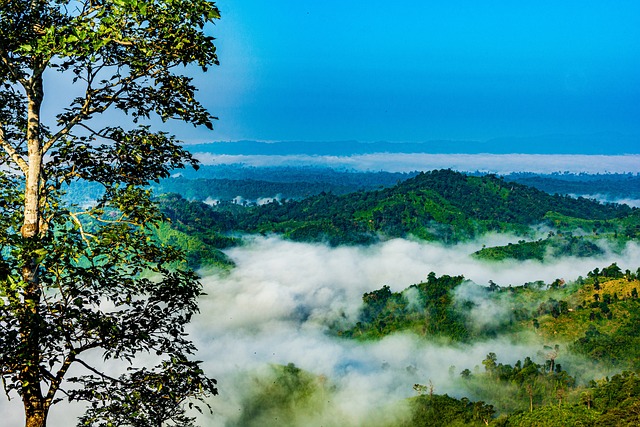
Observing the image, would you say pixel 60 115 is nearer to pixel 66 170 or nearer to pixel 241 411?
pixel 66 170

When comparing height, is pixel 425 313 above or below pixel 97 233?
below

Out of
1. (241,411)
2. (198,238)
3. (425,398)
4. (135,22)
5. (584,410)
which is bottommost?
(241,411)

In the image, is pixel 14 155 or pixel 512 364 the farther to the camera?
pixel 512 364

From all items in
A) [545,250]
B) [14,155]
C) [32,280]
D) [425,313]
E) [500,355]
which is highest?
[14,155]

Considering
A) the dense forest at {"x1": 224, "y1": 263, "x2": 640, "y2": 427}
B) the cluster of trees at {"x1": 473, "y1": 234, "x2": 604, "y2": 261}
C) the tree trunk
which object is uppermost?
the tree trunk

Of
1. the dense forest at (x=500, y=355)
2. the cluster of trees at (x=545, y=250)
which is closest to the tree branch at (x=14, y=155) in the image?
the dense forest at (x=500, y=355)

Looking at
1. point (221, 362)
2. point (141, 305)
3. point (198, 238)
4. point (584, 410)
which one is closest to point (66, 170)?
point (141, 305)

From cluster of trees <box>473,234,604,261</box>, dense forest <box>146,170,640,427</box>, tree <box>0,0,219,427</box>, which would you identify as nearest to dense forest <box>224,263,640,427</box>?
dense forest <box>146,170,640,427</box>

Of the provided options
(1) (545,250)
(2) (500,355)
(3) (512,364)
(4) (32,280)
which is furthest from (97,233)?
(1) (545,250)

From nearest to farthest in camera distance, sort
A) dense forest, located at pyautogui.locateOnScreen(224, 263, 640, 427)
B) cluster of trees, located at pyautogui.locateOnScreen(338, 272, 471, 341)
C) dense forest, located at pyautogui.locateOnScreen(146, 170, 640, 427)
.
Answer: dense forest, located at pyautogui.locateOnScreen(224, 263, 640, 427)
dense forest, located at pyautogui.locateOnScreen(146, 170, 640, 427)
cluster of trees, located at pyautogui.locateOnScreen(338, 272, 471, 341)

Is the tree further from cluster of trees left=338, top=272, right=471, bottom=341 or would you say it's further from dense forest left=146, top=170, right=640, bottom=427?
cluster of trees left=338, top=272, right=471, bottom=341

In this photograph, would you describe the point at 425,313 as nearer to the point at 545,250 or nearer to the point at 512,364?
the point at 512,364
